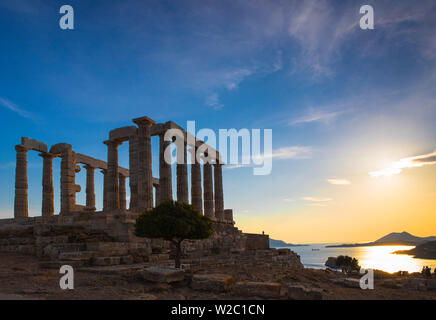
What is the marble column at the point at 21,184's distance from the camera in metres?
42.9

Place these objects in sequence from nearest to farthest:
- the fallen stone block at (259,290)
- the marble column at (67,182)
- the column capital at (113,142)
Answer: the fallen stone block at (259,290)
the column capital at (113,142)
the marble column at (67,182)

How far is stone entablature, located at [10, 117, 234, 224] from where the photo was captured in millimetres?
37312

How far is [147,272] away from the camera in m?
15.5

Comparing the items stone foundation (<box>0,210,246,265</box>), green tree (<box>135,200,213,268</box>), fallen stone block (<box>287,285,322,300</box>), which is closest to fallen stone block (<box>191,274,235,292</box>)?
fallen stone block (<box>287,285,322,300</box>)

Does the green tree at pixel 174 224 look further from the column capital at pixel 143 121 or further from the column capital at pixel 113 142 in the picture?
the column capital at pixel 113 142

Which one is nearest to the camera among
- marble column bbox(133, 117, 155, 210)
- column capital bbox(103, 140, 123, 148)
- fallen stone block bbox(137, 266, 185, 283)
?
fallen stone block bbox(137, 266, 185, 283)

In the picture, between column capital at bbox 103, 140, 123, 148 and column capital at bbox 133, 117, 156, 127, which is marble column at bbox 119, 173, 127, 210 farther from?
column capital at bbox 133, 117, 156, 127

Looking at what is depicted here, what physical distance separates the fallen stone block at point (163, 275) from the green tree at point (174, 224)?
9.08 ft

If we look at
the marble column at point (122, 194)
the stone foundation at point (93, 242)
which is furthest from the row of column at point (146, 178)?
the marble column at point (122, 194)

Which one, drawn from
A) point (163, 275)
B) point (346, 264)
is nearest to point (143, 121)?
point (163, 275)

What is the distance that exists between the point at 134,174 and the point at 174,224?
2089 centimetres

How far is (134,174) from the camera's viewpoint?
38.5 meters
